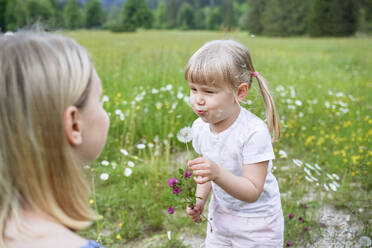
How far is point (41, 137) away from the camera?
948 mm

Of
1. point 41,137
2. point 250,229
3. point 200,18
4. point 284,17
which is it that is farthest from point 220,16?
point 41,137

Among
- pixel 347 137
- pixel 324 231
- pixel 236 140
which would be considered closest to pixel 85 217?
pixel 236 140

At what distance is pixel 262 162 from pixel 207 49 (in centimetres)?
56

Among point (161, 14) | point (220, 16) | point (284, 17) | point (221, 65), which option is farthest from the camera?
point (161, 14)

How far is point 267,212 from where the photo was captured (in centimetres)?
173

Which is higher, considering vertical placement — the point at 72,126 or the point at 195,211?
the point at 72,126

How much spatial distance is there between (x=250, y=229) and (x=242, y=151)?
15.2 inches

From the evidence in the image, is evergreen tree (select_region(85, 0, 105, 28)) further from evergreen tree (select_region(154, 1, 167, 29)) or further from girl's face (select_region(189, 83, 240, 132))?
girl's face (select_region(189, 83, 240, 132))

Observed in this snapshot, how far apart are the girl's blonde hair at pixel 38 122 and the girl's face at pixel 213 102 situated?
685 millimetres

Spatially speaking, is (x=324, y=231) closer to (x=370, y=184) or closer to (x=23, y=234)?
(x=370, y=184)

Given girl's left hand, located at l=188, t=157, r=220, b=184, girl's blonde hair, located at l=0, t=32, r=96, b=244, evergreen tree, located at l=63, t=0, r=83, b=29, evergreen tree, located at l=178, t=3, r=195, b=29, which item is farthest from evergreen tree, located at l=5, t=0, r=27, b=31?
girl's blonde hair, located at l=0, t=32, r=96, b=244

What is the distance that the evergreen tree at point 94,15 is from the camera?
90.9ft

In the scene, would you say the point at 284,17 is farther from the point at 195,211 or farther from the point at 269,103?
the point at 195,211

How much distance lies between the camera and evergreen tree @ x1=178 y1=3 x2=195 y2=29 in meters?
27.2
